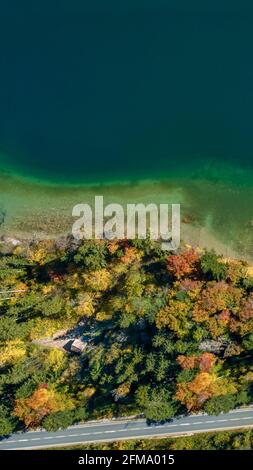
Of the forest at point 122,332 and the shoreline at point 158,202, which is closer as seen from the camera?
the forest at point 122,332

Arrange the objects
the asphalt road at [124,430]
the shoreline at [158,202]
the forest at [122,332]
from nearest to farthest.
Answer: the forest at [122,332]
the asphalt road at [124,430]
the shoreline at [158,202]

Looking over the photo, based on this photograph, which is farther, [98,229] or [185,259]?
[98,229]

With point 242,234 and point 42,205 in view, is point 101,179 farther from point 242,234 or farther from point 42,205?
point 242,234

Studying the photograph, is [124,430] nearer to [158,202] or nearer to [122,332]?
[122,332]

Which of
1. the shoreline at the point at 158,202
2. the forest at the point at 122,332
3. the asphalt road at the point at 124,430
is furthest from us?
the shoreline at the point at 158,202

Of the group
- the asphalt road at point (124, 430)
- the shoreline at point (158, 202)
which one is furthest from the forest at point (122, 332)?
the shoreline at point (158, 202)

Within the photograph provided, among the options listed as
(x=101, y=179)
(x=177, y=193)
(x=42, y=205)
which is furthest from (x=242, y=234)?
(x=42, y=205)

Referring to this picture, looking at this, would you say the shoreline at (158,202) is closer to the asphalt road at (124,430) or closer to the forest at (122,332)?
the forest at (122,332)
